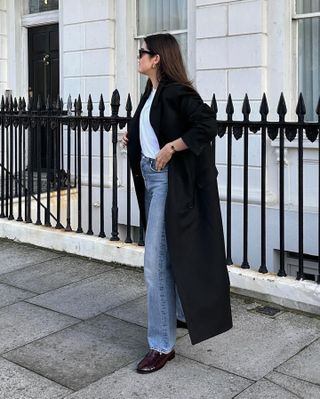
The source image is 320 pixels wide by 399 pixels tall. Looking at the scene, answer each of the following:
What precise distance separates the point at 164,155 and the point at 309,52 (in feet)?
16.3

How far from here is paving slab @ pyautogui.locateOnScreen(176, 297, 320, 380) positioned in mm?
3742

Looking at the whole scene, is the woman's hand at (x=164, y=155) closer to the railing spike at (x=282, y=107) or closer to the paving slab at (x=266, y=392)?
the paving slab at (x=266, y=392)

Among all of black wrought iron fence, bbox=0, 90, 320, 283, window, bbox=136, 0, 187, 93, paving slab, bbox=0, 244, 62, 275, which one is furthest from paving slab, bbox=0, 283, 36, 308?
window, bbox=136, 0, 187, 93

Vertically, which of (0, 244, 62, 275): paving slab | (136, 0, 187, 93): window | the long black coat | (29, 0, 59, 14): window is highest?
(29, 0, 59, 14): window

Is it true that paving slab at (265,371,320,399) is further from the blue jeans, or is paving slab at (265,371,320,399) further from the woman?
the blue jeans

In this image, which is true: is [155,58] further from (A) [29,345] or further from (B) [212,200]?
(A) [29,345]

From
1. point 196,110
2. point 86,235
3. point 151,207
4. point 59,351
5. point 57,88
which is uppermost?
point 57,88

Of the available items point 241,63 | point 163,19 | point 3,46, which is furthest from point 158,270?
point 3,46

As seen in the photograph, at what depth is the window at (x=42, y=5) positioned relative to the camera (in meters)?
10.8

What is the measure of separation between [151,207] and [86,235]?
298cm

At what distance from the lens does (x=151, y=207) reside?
360 cm

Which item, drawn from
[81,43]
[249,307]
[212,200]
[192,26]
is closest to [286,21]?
[192,26]

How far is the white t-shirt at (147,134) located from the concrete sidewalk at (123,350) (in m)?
1.33

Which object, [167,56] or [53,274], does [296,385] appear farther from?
[53,274]
